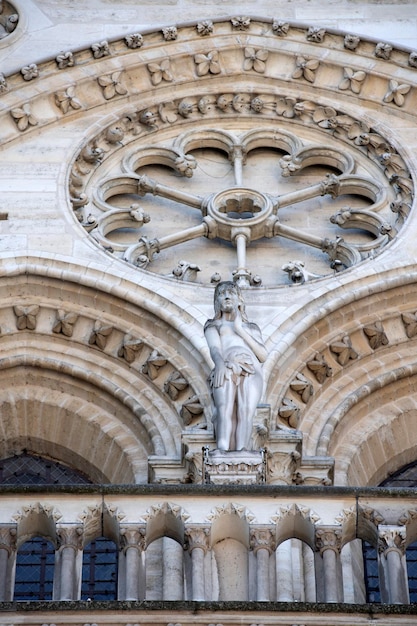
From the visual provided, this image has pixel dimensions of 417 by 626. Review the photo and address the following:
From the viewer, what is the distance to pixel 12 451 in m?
17.1

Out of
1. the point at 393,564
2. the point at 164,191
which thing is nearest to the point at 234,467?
the point at 393,564

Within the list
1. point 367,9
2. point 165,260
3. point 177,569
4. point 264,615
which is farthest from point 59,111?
point 264,615

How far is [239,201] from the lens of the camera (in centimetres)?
1859

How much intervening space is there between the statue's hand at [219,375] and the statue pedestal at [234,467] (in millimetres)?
593

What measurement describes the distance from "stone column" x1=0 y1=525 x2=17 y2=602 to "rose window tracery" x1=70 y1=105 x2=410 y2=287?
4.99 metres

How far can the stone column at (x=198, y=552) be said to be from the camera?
1263 centimetres

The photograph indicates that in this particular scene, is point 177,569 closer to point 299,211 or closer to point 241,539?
point 241,539

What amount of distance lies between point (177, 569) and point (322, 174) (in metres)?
5.77

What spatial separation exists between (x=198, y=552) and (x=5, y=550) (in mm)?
1262

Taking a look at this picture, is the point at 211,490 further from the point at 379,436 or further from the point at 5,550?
the point at 379,436

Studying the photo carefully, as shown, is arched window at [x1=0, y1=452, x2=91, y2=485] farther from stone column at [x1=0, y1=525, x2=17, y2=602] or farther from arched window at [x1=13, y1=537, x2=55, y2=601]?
stone column at [x1=0, y1=525, x2=17, y2=602]

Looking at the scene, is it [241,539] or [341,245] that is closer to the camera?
[241,539]

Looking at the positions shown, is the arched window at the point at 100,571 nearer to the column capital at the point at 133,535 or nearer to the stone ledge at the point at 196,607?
the column capital at the point at 133,535

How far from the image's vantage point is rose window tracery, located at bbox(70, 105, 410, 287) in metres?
18.0
